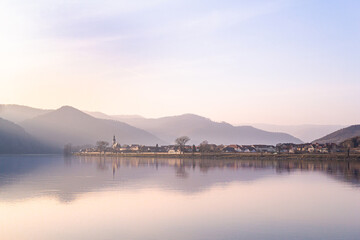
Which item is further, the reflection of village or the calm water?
the reflection of village

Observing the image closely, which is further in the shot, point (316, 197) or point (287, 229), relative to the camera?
point (316, 197)

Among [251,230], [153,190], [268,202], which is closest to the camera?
[251,230]

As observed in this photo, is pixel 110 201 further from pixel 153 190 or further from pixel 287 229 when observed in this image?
pixel 287 229

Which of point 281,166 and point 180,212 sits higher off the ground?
point 281,166

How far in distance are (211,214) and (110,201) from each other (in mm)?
11266

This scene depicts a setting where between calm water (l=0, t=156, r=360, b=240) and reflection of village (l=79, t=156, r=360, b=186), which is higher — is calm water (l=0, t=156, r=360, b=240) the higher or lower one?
the lower one

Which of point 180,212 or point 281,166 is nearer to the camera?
point 180,212

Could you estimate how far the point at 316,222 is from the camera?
2772 centimetres

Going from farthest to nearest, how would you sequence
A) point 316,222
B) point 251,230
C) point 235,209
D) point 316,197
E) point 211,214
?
point 316,197 → point 235,209 → point 211,214 → point 316,222 → point 251,230

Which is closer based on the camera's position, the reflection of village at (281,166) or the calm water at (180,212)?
the calm water at (180,212)

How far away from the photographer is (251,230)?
2522cm

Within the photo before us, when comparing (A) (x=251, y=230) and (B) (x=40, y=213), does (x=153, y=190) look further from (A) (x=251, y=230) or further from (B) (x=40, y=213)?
(A) (x=251, y=230)

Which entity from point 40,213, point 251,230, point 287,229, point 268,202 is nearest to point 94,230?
point 40,213

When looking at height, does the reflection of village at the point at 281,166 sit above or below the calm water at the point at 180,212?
above
